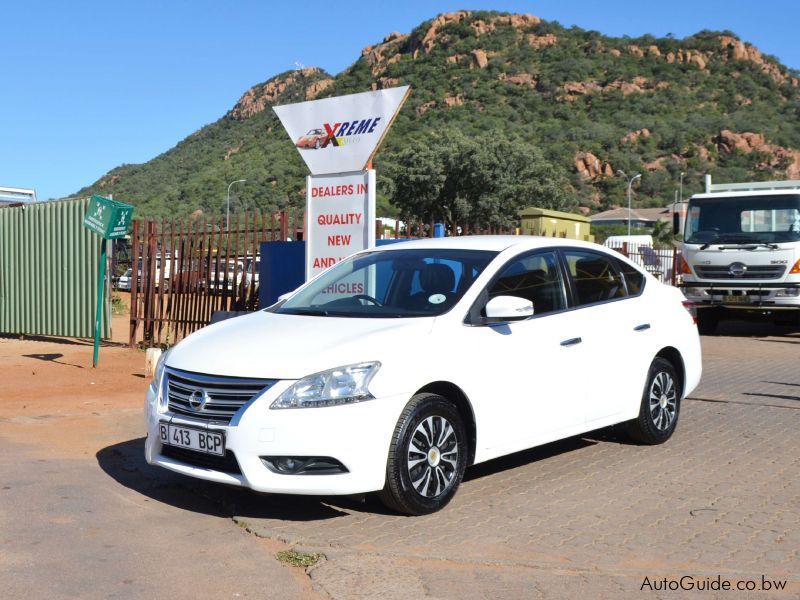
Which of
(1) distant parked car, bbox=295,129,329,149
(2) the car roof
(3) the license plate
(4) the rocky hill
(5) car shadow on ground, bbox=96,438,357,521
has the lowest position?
(5) car shadow on ground, bbox=96,438,357,521

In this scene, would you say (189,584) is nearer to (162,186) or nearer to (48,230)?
(48,230)

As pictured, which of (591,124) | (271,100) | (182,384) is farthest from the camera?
(271,100)

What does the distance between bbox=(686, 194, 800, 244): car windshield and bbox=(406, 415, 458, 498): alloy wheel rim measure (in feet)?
43.8

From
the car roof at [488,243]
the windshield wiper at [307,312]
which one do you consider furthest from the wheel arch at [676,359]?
the windshield wiper at [307,312]

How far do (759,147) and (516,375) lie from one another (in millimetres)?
88445

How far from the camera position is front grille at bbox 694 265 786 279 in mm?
17172

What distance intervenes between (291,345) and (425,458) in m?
1.03

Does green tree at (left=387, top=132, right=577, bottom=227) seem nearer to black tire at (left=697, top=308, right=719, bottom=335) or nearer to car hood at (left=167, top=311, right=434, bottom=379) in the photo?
black tire at (left=697, top=308, right=719, bottom=335)

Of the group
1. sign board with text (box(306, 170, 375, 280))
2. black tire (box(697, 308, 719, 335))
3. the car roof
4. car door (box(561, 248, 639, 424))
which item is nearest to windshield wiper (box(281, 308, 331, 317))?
the car roof

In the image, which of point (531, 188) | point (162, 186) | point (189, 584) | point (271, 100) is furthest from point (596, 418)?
point (271, 100)

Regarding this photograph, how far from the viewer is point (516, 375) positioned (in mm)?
6125

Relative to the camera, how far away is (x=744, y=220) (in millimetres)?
17609

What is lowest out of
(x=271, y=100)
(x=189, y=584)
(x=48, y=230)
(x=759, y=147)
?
(x=189, y=584)

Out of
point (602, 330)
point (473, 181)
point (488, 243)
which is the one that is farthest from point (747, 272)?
point (473, 181)
